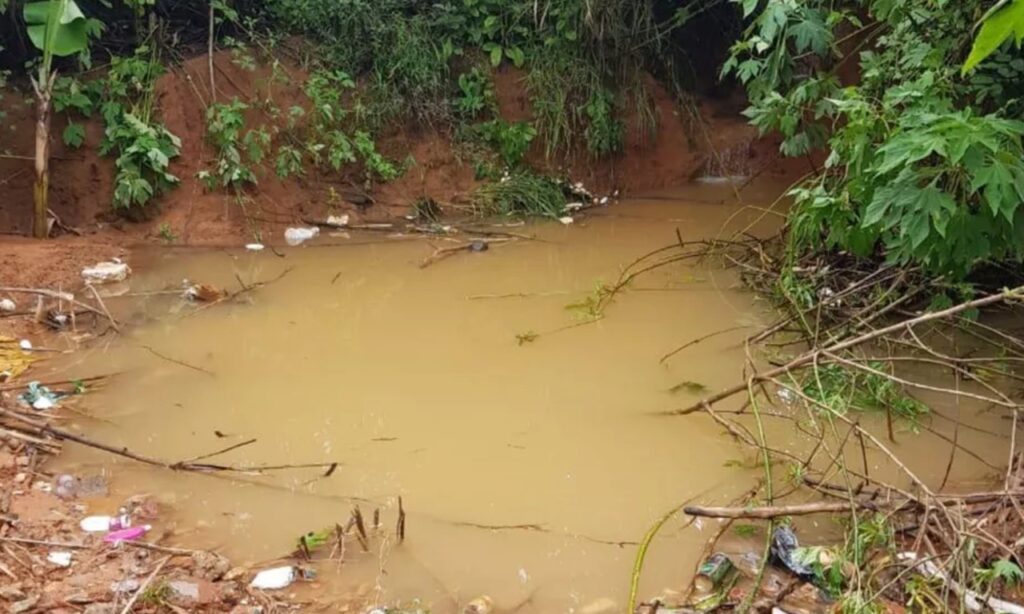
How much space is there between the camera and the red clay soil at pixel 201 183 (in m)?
5.09

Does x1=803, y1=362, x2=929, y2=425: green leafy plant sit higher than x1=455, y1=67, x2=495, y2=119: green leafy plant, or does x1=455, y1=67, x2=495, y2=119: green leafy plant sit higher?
x1=455, y1=67, x2=495, y2=119: green leafy plant

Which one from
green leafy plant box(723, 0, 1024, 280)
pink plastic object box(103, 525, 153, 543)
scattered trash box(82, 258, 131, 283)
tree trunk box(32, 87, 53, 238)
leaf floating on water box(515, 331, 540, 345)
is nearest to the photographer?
pink plastic object box(103, 525, 153, 543)

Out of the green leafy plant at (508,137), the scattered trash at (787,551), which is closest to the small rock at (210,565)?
the scattered trash at (787,551)

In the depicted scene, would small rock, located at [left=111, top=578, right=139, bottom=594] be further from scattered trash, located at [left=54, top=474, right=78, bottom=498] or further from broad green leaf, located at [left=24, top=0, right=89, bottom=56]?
broad green leaf, located at [left=24, top=0, right=89, bottom=56]

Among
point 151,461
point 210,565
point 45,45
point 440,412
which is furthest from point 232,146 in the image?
point 210,565

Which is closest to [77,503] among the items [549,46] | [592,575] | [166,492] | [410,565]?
[166,492]

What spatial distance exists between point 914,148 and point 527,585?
1.86 m

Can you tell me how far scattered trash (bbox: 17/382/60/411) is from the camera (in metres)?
3.24

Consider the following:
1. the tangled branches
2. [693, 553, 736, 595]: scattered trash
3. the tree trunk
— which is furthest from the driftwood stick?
the tree trunk

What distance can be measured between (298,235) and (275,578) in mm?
3535

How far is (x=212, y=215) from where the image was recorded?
5539 mm

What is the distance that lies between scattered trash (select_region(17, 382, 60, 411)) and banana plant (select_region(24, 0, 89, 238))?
2.12m

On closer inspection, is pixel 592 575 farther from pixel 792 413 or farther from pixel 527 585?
pixel 792 413

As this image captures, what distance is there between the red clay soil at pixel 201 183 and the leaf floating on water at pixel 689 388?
3.09 meters
